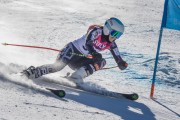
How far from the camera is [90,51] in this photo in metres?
7.46

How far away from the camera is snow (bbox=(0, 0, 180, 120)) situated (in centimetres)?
568

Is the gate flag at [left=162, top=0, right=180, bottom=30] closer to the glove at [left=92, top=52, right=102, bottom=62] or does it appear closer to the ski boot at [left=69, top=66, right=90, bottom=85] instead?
the glove at [left=92, top=52, right=102, bottom=62]

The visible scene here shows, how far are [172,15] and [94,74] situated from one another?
2209 millimetres

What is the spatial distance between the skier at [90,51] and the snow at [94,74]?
251mm

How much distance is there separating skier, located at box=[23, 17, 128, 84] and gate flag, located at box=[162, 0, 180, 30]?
77cm

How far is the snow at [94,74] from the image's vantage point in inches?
224

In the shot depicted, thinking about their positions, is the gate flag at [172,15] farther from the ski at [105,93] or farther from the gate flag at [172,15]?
the ski at [105,93]

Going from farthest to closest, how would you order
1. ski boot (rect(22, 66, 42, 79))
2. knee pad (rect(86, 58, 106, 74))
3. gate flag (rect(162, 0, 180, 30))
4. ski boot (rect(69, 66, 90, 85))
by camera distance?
1. knee pad (rect(86, 58, 106, 74))
2. ski boot (rect(69, 66, 90, 85))
3. gate flag (rect(162, 0, 180, 30))
4. ski boot (rect(22, 66, 42, 79))

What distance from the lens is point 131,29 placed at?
13109 millimetres

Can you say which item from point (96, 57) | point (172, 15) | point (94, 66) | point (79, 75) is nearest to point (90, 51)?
point (96, 57)

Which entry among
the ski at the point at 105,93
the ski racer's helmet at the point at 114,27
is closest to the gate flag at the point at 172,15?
the ski racer's helmet at the point at 114,27

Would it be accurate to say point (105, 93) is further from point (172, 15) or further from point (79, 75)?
point (172, 15)

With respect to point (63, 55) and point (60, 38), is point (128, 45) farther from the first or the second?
point (63, 55)

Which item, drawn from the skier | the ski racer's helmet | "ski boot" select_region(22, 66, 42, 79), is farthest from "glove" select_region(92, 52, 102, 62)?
"ski boot" select_region(22, 66, 42, 79)
